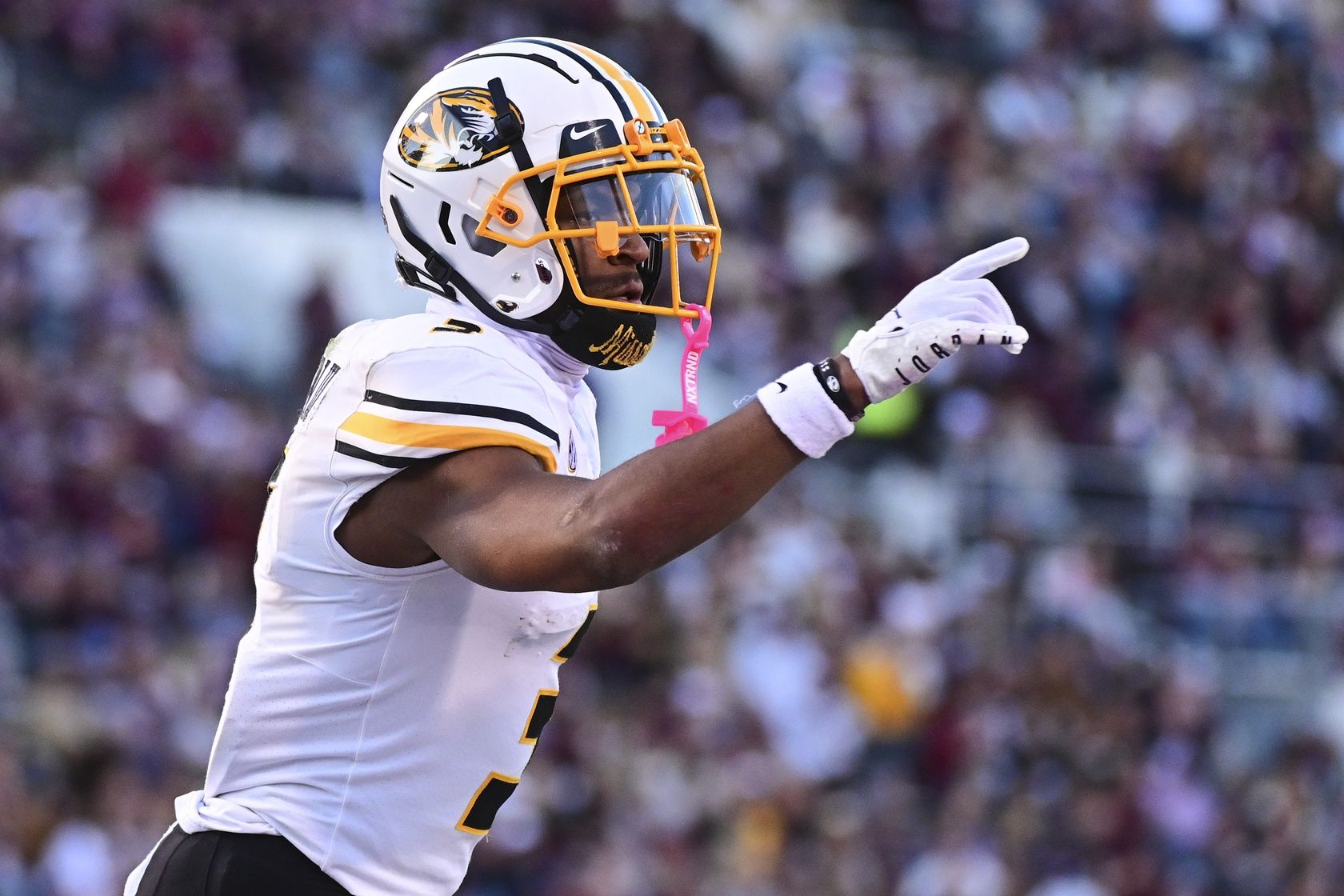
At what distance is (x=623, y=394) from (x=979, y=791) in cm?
280

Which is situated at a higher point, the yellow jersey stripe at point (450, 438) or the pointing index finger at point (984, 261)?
the pointing index finger at point (984, 261)

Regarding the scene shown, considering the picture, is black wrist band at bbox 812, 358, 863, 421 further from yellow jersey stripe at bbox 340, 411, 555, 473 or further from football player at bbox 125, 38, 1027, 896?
yellow jersey stripe at bbox 340, 411, 555, 473

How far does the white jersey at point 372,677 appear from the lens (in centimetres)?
304

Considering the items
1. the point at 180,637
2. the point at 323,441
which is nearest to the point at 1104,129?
the point at 180,637

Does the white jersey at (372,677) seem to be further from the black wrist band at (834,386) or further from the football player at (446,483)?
the black wrist band at (834,386)

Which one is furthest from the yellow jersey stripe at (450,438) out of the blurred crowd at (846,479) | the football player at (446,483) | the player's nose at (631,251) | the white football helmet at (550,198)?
the blurred crowd at (846,479)

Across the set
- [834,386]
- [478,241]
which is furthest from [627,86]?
[834,386]

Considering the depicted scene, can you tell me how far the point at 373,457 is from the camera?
2.88 metres

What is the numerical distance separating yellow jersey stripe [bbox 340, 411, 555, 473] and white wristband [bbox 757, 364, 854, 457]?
0.40m

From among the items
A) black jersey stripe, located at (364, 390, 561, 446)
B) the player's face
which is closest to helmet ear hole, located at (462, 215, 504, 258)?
the player's face

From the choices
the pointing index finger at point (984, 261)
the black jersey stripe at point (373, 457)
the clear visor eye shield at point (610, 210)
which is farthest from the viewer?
the clear visor eye shield at point (610, 210)

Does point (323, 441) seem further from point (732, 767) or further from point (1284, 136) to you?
point (1284, 136)

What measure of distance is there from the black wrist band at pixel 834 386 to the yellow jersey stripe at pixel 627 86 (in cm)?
84

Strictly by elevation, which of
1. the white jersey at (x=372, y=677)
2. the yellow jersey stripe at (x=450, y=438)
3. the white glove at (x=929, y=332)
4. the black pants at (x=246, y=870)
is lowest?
the black pants at (x=246, y=870)
